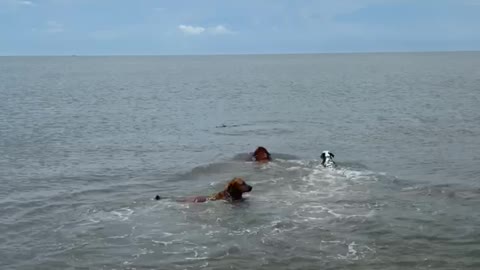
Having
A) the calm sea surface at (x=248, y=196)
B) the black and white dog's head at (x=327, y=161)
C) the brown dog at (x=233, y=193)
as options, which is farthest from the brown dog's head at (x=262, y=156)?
the brown dog at (x=233, y=193)

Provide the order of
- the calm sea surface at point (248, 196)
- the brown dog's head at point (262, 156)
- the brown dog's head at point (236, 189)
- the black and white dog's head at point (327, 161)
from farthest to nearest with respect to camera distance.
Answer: the brown dog's head at point (262, 156), the black and white dog's head at point (327, 161), the brown dog's head at point (236, 189), the calm sea surface at point (248, 196)

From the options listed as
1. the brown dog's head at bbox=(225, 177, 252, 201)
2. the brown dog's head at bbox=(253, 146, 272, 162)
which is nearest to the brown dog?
the brown dog's head at bbox=(225, 177, 252, 201)

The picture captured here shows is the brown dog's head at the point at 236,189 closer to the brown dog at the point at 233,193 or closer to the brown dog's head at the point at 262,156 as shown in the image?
the brown dog at the point at 233,193

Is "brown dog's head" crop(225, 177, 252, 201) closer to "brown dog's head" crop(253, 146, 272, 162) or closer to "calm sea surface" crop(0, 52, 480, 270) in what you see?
"calm sea surface" crop(0, 52, 480, 270)

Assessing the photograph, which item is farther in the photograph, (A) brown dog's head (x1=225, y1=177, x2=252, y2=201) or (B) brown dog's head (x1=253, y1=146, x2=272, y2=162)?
(B) brown dog's head (x1=253, y1=146, x2=272, y2=162)

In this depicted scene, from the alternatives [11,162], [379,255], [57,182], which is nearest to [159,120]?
[11,162]

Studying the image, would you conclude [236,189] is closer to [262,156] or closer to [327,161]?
[327,161]

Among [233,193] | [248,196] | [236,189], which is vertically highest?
[236,189]

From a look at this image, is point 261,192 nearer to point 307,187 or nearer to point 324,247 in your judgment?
point 307,187

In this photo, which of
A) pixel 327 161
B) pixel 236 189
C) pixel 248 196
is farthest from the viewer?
pixel 327 161

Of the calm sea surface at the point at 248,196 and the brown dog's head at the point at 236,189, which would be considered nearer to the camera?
the calm sea surface at the point at 248,196

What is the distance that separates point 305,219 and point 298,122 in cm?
3004

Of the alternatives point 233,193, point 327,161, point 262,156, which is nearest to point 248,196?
point 233,193

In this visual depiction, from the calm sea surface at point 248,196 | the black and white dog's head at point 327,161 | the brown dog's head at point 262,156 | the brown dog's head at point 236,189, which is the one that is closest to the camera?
the calm sea surface at point 248,196
